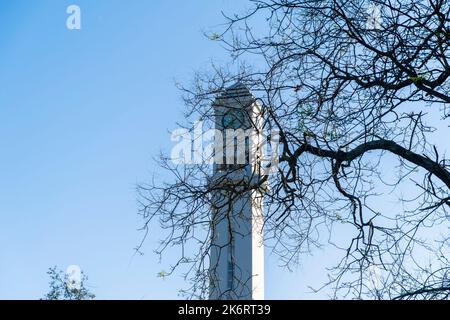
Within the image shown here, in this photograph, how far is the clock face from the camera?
636 centimetres

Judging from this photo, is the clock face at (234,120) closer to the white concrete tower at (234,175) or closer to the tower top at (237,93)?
the white concrete tower at (234,175)

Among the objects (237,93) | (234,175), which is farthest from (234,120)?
(234,175)

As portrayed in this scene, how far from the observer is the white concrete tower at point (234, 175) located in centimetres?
620

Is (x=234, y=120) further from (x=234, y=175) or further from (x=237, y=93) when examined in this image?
(x=234, y=175)

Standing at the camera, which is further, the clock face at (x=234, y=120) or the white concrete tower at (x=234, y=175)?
the clock face at (x=234, y=120)

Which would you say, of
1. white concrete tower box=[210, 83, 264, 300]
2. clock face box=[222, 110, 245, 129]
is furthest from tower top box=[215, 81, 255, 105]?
clock face box=[222, 110, 245, 129]

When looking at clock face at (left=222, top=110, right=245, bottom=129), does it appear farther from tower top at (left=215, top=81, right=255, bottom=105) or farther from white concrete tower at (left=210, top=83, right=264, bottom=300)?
tower top at (left=215, top=81, right=255, bottom=105)

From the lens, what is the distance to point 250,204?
6.93 meters

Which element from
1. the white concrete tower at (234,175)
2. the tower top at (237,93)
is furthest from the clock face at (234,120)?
the tower top at (237,93)

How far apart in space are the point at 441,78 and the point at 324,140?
113 centimetres

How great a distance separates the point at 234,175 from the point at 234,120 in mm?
690

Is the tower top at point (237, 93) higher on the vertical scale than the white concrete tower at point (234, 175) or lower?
higher
